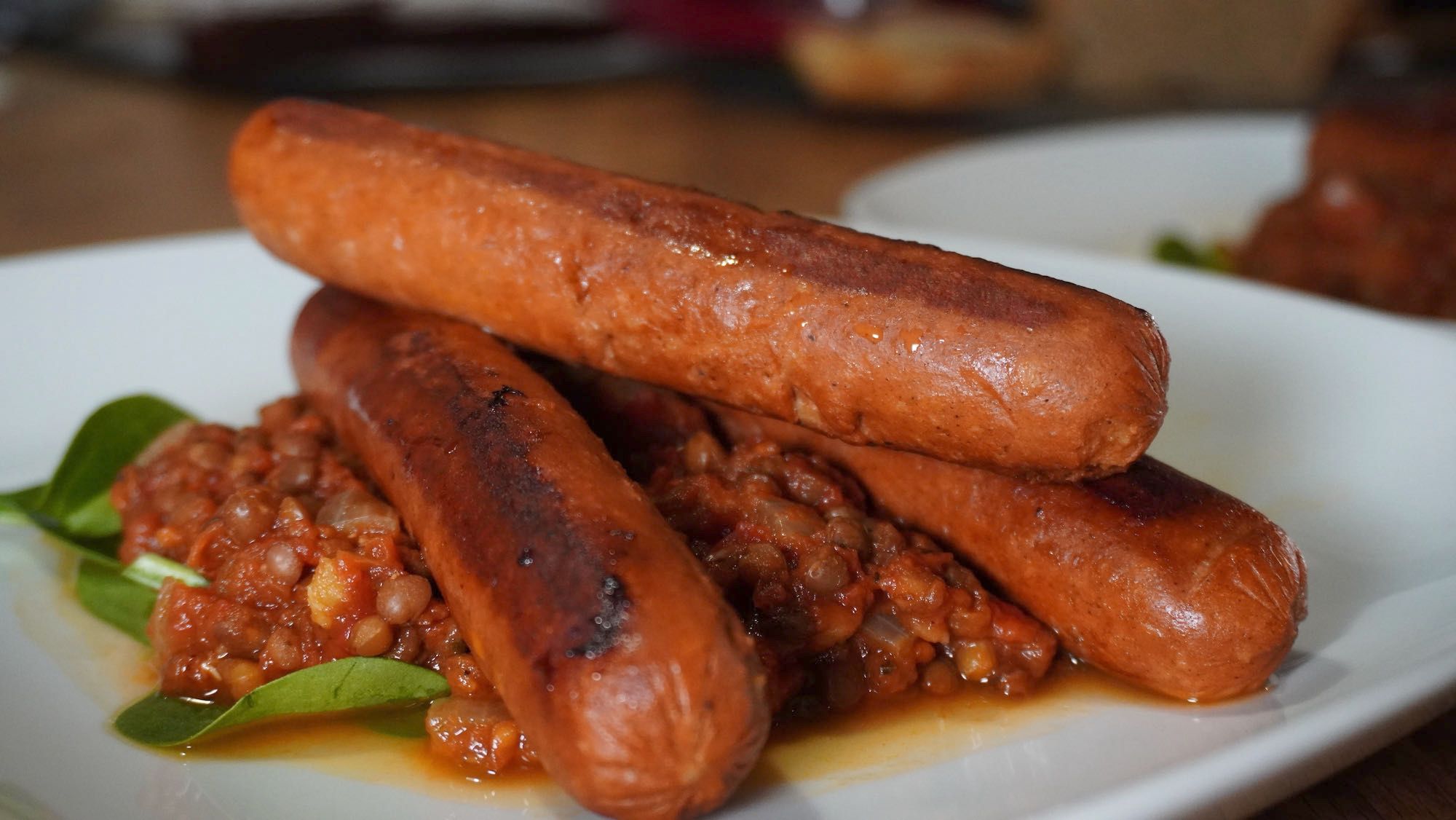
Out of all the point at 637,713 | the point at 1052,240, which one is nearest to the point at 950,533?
the point at 637,713

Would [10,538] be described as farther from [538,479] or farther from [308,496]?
[538,479]

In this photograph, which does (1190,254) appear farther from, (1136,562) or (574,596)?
(574,596)

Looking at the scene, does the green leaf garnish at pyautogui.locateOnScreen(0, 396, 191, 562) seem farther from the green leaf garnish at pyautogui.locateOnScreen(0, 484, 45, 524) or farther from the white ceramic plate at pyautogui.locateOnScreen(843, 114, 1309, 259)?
the white ceramic plate at pyautogui.locateOnScreen(843, 114, 1309, 259)

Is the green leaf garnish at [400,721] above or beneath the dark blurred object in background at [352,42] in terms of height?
above

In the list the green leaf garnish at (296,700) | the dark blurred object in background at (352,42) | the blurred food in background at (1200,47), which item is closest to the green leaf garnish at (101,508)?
the green leaf garnish at (296,700)

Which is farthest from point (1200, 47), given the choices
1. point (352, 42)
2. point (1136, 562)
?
point (1136, 562)

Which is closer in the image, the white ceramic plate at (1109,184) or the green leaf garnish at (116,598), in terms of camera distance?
the green leaf garnish at (116,598)

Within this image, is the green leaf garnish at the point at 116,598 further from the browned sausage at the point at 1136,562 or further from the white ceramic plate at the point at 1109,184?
the white ceramic plate at the point at 1109,184
